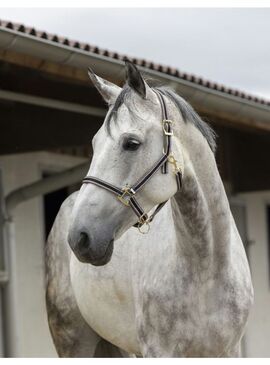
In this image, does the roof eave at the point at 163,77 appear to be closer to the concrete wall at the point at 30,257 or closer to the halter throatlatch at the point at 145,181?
the concrete wall at the point at 30,257

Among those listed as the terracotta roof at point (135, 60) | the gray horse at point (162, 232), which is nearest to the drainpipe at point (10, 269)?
the terracotta roof at point (135, 60)

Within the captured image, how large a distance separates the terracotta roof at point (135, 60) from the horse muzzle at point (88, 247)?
265 cm

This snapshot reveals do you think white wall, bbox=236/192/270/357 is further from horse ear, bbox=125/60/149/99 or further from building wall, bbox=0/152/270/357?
horse ear, bbox=125/60/149/99

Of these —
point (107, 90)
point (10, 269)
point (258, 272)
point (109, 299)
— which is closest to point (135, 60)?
point (10, 269)

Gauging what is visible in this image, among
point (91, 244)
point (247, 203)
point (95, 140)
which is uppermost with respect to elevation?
point (247, 203)

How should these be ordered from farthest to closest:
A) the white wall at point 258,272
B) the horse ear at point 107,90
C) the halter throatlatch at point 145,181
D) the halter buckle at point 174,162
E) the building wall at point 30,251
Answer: the white wall at point 258,272, the building wall at point 30,251, the horse ear at point 107,90, the halter buckle at point 174,162, the halter throatlatch at point 145,181

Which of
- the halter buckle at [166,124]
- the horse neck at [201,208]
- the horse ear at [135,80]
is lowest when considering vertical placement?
the horse neck at [201,208]

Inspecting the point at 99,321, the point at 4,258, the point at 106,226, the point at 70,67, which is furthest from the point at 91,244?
the point at 4,258

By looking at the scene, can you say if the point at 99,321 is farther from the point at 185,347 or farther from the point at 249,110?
the point at 249,110

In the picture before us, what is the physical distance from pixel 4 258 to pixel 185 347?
150 inches

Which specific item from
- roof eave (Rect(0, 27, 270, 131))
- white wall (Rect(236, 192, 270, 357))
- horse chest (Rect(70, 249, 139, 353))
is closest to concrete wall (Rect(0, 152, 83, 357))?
roof eave (Rect(0, 27, 270, 131))

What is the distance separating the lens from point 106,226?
153 inches

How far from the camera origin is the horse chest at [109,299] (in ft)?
16.2

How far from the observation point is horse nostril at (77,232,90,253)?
150 inches
